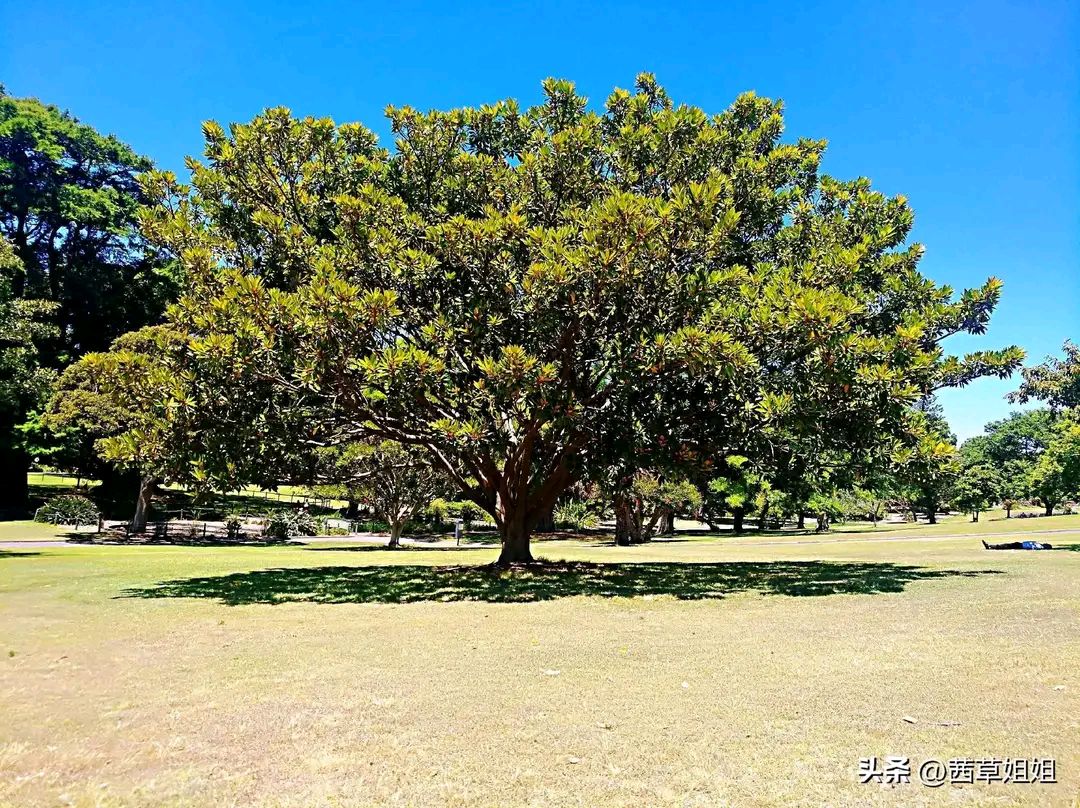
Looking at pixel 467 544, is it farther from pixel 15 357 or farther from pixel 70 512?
pixel 15 357

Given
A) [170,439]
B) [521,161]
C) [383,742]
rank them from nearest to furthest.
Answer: [383,742]
[170,439]
[521,161]

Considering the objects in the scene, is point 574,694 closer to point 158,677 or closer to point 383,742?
point 383,742

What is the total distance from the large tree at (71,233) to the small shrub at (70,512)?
4.94 meters

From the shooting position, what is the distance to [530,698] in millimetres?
5848

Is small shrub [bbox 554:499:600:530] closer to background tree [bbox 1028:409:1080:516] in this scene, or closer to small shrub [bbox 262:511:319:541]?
small shrub [bbox 262:511:319:541]

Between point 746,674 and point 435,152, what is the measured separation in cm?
1292

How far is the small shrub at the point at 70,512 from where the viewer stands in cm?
3462

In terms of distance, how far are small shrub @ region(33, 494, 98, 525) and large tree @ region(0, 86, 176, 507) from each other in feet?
16.2

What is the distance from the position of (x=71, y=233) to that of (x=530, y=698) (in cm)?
4876

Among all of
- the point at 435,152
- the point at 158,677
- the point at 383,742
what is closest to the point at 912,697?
the point at 383,742

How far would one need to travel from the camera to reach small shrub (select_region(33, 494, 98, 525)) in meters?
34.6

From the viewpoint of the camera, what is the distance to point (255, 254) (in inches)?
632

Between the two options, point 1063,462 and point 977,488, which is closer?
point 1063,462

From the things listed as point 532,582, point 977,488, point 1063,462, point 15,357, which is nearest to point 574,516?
point 1063,462
